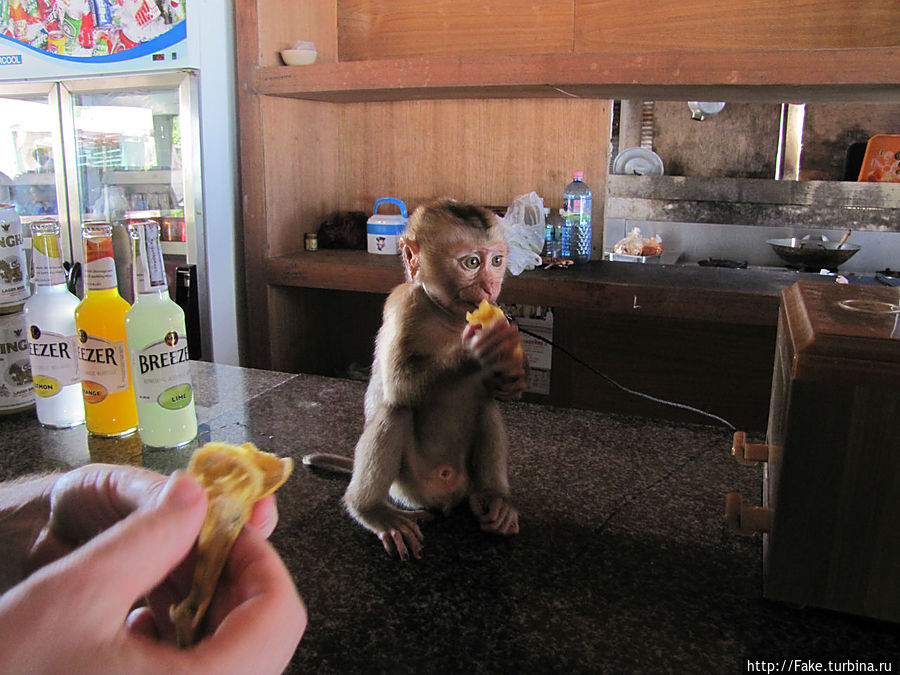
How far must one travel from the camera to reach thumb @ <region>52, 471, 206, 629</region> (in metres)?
0.37

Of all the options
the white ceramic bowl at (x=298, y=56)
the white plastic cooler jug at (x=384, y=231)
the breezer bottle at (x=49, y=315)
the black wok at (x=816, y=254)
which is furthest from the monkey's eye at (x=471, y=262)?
the black wok at (x=816, y=254)

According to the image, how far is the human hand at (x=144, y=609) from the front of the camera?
36cm

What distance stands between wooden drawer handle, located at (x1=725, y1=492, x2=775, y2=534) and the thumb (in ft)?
1.78

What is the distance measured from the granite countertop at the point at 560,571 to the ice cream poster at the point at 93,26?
7.15 ft

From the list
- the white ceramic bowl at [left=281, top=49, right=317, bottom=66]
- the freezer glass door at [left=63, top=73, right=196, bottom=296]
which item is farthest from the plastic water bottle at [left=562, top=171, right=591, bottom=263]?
the freezer glass door at [left=63, top=73, right=196, bottom=296]

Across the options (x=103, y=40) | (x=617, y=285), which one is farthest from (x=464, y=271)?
(x=103, y=40)

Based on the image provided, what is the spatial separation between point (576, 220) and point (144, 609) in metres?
2.46

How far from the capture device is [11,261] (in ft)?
3.84

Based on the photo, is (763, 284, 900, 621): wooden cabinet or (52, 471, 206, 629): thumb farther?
(763, 284, 900, 621): wooden cabinet

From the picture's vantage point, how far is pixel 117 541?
38 cm

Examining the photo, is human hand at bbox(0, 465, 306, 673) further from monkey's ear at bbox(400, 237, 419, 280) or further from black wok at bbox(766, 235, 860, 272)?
black wok at bbox(766, 235, 860, 272)

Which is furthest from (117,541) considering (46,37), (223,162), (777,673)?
(46,37)

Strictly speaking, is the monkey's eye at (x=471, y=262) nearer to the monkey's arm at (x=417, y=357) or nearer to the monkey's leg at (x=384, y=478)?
the monkey's arm at (x=417, y=357)

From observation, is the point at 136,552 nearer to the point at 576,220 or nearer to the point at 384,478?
the point at 384,478
